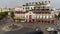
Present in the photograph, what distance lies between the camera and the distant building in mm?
1919

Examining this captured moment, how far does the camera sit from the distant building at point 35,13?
192 centimetres

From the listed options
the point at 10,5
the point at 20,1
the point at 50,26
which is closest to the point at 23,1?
the point at 20,1

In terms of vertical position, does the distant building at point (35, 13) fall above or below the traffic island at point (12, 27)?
above

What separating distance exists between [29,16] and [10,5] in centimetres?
29

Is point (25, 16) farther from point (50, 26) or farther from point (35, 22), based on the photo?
point (50, 26)

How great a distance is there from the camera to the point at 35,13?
1.95 m

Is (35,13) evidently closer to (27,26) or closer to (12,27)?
(27,26)

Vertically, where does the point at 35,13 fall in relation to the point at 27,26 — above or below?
above

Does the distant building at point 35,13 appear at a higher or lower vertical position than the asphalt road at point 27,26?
higher

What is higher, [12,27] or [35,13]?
[35,13]

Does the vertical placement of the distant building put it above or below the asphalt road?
above

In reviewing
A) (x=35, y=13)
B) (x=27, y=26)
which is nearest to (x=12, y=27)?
(x=27, y=26)

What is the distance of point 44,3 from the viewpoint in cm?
196

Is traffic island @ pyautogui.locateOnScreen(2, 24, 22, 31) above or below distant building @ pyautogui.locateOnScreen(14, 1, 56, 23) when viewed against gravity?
below
